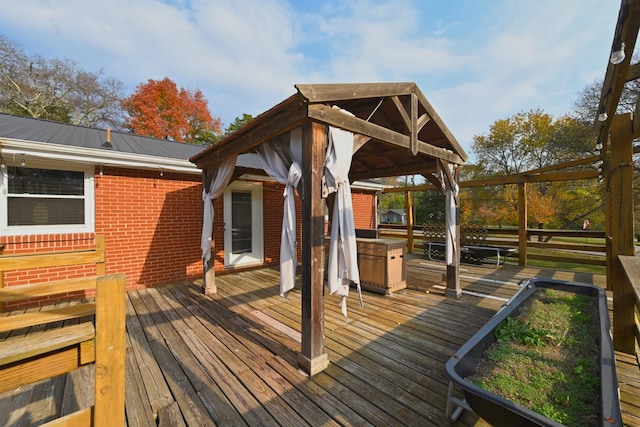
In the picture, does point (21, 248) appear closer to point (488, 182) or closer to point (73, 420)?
point (73, 420)

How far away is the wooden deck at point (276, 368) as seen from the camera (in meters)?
1.94

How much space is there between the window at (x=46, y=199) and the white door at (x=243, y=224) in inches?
98.9

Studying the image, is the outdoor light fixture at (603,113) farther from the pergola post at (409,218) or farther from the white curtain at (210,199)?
the pergola post at (409,218)

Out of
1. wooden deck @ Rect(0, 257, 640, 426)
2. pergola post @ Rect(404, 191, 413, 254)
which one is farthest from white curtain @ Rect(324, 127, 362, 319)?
pergola post @ Rect(404, 191, 413, 254)

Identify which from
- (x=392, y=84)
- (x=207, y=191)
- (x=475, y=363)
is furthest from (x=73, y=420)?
(x=207, y=191)

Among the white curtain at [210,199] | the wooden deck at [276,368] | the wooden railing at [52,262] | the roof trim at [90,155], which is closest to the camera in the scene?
the wooden railing at [52,262]

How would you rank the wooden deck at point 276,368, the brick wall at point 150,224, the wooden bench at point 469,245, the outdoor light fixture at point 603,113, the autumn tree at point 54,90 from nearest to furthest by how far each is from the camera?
the wooden deck at point 276,368 → the outdoor light fixture at point 603,113 → the brick wall at point 150,224 → the wooden bench at point 469,245 → the autumn tree at point 54,90

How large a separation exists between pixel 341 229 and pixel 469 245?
22.0ft

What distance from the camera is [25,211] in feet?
13.5

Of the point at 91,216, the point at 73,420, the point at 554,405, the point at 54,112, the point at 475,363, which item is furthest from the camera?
the point at 54,112

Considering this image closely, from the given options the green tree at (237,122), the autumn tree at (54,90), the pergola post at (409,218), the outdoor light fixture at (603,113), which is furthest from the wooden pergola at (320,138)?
the green tree at (237,122)

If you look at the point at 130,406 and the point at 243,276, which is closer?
the point at 130,406

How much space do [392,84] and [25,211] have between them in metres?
5.95

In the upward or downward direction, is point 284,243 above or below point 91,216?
below
